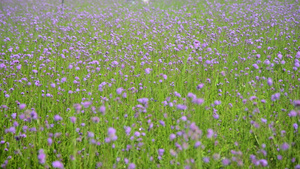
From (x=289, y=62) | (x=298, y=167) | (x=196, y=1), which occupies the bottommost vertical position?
(x=196, y=1)

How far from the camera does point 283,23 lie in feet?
25.0

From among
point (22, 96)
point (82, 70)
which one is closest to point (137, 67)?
point (82, 70)

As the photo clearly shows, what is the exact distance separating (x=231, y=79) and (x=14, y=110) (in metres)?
3.28

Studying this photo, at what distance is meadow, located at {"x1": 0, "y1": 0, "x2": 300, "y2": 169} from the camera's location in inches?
87.4

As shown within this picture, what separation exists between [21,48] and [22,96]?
111 inches

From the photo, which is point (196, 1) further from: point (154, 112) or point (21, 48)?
point (154, 112)

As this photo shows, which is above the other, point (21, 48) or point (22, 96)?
point (22, 96)

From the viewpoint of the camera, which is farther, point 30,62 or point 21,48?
point 21,48

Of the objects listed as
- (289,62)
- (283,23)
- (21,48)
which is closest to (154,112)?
(289,62)

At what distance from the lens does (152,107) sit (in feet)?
10.9

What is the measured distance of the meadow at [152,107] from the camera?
7.29 ft

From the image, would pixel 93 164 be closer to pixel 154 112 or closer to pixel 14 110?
pixel 154 112

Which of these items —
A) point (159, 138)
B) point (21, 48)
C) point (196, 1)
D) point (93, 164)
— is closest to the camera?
point (93, 164)

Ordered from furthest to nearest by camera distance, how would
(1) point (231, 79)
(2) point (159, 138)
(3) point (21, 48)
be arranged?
(3) point (21, 48) → (1) point (231, 79) → (2) point (159, 138)
